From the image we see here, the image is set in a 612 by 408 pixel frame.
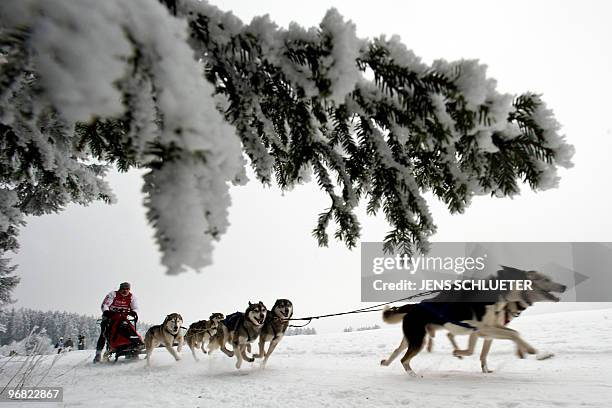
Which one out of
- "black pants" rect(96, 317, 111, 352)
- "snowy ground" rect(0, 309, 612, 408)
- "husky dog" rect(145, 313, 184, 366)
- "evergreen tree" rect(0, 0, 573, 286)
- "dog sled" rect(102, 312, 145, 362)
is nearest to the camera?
"evergreen tree" rect(0, 0, 573, 286)

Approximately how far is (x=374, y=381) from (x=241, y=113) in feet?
13.8

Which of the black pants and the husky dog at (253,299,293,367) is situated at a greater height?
the husky dog at (253,299,293,367)

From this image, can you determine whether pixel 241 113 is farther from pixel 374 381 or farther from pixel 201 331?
pixel 201 331

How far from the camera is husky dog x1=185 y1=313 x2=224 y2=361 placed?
8.59 meters

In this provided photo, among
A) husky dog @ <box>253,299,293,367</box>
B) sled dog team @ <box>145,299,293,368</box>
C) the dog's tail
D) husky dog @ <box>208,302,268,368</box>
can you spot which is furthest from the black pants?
the dog's tail

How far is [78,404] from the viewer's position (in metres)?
4.13

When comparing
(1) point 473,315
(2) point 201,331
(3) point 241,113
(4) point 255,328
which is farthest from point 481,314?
(2) point 201,331

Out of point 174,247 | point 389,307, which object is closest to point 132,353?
point 389,307

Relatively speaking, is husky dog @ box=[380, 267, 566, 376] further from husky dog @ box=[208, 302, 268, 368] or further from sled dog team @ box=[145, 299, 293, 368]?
husky dog @ box=[208, 302, 268, 368]

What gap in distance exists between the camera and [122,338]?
28.0 ft

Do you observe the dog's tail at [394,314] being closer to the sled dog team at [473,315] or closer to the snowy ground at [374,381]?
the sled dog team at [473,315]

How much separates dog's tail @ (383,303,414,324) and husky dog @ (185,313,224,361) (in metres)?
4.69

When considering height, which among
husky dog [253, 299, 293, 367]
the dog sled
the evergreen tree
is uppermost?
the evergreen tree

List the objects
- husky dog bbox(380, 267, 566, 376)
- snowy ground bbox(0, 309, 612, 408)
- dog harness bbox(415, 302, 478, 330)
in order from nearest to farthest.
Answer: snowy ground bbox(0, 309, 612, 408), husky dog bbox(380, 267, 566, 376), dog harness bbox(415, 302, 478, 330)
